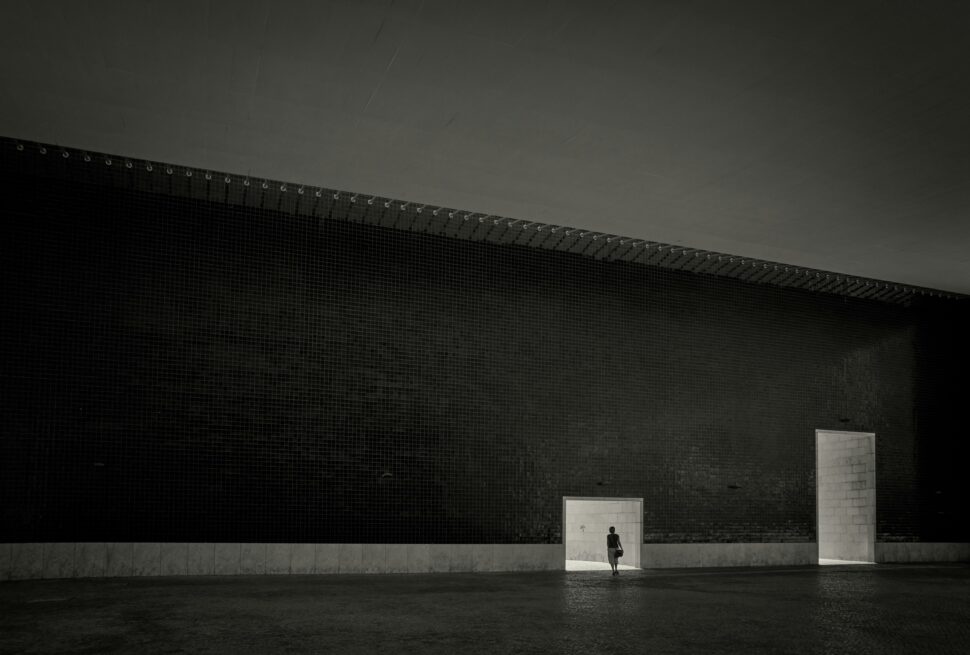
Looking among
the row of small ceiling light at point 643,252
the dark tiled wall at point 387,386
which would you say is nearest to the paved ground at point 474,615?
the dark tiled wall at point 387,386

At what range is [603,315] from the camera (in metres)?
16.4

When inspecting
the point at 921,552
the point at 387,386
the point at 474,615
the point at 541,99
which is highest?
the point at 541,99

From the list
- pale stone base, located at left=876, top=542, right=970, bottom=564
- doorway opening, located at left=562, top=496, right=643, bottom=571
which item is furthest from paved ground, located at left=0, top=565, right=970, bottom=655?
pale stone base, located at left=876, top=542, right=970, bottom=564

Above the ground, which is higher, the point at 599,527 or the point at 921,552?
the point at 599,527

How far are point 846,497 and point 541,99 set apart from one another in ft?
44.7

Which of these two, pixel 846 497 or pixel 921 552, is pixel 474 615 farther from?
pixel 921 552

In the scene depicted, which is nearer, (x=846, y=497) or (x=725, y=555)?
(x=725, y=555)

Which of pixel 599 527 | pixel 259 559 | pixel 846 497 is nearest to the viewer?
pixel 259 559

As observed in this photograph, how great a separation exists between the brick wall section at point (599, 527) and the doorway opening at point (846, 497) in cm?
474

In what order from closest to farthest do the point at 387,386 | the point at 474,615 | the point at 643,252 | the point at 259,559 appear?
the point at 474,615
the point at 259,559
the point at 387,386
the point at 643,252

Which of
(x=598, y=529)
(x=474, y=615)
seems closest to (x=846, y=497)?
(x=598, y=529)

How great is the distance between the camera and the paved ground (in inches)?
288

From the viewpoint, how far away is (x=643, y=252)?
16.6 m

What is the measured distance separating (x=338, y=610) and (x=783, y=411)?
11.7 m
